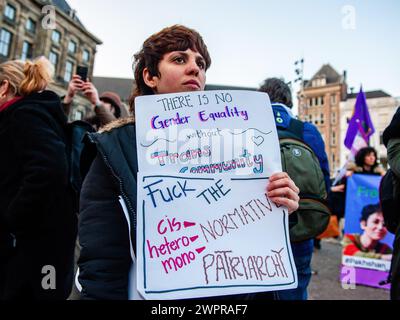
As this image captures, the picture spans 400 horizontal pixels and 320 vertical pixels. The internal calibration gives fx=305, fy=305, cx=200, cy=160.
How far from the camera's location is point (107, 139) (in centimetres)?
105

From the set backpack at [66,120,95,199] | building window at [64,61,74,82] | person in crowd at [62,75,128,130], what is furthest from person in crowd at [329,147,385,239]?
building window at [64,61,74,82]

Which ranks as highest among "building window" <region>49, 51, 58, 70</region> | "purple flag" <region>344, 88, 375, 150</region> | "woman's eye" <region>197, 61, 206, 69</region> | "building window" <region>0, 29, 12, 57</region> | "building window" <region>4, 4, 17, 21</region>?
"building window" <region>4, 4, 17, 21</region>

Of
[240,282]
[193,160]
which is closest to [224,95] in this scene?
[193,160]

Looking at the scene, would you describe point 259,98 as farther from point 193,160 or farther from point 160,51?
point 160,51

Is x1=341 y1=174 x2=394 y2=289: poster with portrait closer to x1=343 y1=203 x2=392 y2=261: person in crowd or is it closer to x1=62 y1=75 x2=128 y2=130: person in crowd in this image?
x1=343 y1=203 x2=392 y2=261: person in crowd

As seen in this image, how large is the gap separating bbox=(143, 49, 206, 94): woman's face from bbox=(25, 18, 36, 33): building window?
32366 mm

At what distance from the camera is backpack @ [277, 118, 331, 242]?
5.24ft

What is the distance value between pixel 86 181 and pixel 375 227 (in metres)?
4.52

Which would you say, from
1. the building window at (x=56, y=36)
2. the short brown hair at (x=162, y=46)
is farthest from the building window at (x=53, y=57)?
the short brown hair at (x=162, y=46)

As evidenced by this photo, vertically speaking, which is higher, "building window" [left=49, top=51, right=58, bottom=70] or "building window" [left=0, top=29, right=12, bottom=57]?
"building window" [left=49, top=51, right=58, bottom=70]

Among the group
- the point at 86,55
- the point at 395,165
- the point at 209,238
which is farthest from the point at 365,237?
the point at 86,55

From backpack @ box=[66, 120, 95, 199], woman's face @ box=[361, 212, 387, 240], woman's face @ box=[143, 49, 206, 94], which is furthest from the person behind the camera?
woman's face @ box=[361, 212, 387, 240]

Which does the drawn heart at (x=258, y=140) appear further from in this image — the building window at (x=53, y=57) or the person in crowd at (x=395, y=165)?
the building window at (x=53, y=57)

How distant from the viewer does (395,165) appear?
161 cm
